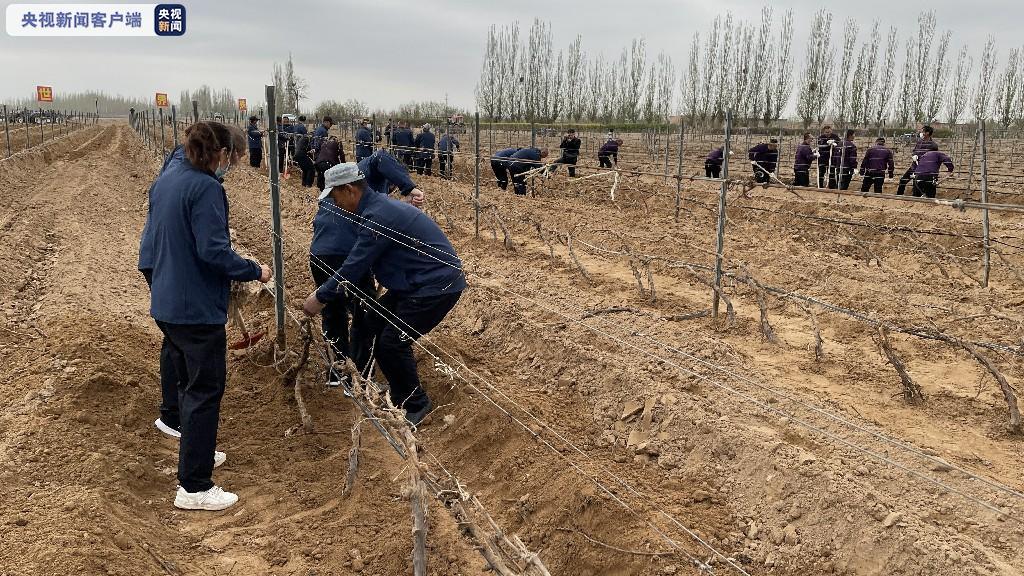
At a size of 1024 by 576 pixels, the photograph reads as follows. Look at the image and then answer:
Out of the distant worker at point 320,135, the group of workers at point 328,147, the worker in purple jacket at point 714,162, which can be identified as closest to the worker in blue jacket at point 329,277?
the group of workers at point 328,147

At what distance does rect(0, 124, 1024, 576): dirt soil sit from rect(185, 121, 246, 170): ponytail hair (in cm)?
140

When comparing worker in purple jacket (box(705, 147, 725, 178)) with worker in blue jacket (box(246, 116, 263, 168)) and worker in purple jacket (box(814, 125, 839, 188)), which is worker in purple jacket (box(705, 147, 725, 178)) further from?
worker in blue jacket (box(246, 116, 263, 168))

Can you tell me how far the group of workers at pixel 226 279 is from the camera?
2936mm

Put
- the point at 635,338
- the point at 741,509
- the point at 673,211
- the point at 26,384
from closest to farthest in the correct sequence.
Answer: the point at 741,509 → the point at 26,384 → the point at 635,338 → the point at 673,211

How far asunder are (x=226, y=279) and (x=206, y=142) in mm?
565

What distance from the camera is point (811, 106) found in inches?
1163

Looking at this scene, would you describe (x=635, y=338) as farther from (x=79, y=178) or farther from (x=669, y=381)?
(x=79, y=178)

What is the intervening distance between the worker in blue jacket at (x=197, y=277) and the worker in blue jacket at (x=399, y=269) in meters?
0.72

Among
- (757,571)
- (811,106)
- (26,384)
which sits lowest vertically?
(757,571)

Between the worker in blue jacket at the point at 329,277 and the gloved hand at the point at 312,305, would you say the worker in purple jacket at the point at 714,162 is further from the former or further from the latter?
the gloved hand at the point at 312,305

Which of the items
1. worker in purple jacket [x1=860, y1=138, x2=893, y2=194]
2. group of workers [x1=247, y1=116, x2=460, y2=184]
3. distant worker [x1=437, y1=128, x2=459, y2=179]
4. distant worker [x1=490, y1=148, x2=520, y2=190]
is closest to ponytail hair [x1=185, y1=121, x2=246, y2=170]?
group of workers [x1=247, y1=116, x2=460, y2=184]

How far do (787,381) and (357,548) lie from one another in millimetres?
2612

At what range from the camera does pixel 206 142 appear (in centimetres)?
293

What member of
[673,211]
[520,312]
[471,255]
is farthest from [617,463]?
[673,211]
